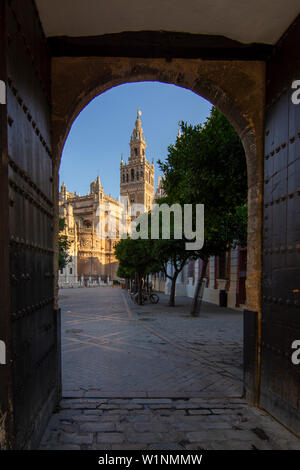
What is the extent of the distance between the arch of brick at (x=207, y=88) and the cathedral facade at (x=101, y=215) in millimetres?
44599

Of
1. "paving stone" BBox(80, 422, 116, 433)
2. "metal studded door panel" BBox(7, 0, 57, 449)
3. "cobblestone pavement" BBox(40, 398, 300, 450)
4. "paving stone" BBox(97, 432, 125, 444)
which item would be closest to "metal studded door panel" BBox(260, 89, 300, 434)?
"cobblestone pavement" BBox(40, 398, 300, 450)

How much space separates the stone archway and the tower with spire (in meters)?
77.8

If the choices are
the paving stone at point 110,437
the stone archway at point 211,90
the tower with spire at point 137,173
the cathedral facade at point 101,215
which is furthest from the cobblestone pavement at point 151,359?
the tower with spire at point 137,173

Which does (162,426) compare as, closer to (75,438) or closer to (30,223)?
(75,438)

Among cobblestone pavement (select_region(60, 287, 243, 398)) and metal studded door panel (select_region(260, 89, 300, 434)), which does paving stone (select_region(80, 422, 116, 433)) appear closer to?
cobblestone pavement (select_region(60, 287, 243, 398))

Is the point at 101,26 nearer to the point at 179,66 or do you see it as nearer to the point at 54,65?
the point at 54,65

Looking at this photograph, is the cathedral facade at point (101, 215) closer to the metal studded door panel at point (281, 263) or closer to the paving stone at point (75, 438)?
the paving stone at point (75, 438)

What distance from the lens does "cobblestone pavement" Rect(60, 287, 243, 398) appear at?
4040mm

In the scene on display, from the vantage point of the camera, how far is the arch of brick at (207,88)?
347 centimetres

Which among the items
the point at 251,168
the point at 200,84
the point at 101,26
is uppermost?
the point at 101,26

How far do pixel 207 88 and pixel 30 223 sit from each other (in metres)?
3.04
